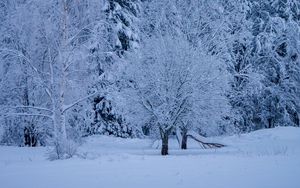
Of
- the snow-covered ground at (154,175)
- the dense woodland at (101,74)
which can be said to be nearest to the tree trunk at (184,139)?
the dense woodland at (101,74)

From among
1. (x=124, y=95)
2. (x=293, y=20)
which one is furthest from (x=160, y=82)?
(x=293, y=20)

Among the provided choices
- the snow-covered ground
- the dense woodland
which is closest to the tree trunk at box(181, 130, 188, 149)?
the dense woodland

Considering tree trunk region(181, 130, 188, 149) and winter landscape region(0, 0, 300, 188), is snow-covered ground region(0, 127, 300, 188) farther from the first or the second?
tree trunk region(181, 130, 188, 149)

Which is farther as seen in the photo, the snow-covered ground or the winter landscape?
the winter landscape

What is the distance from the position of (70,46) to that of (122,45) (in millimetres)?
7360

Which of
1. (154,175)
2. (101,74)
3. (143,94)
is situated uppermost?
(101,74)

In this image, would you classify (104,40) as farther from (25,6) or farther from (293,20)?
(293,20)

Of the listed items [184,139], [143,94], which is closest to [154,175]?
[143,94]

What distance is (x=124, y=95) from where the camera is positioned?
56.9 feet

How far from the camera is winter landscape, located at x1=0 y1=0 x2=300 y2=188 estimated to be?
972 cm

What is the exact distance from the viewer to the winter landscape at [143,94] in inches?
383

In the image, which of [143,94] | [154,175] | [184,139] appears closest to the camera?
[154,175]

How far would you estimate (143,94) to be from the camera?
1686 cm

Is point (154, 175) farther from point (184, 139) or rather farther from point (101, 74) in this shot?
point (101, 74)
